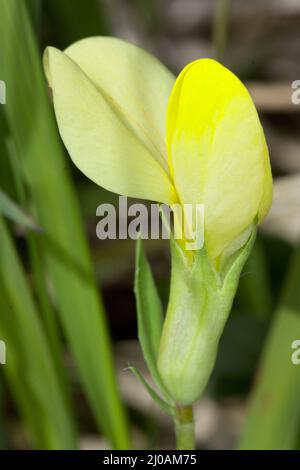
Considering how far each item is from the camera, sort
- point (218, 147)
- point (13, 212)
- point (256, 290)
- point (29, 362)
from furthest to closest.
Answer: point (256, 290)
point (29, 362)
point (13, 212)
point (218, 147)

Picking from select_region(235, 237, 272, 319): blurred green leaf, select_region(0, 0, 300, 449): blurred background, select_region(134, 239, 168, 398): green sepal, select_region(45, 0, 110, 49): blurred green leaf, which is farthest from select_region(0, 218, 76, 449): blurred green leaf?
select_region(45, 0, 110, 49): blurred green leaf

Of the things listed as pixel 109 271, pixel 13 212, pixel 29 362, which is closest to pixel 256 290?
pixel 109 271

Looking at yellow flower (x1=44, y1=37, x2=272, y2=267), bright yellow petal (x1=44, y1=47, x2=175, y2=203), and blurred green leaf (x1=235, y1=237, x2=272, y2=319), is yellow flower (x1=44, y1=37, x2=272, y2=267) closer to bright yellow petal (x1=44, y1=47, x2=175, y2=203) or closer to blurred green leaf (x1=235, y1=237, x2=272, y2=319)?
bright yellow petal (x1=44, y1=47, x2=175, y2=203)

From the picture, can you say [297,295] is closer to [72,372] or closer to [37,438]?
[37,438]

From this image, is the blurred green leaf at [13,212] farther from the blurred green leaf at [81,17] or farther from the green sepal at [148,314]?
the blurred green leaf at [81,17]

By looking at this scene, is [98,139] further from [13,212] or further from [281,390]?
[281,390]

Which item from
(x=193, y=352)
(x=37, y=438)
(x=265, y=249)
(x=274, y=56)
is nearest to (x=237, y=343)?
(x=265, y=249)
